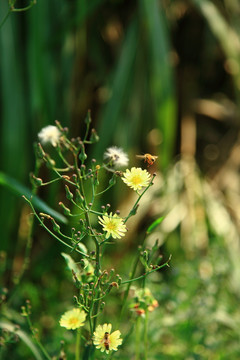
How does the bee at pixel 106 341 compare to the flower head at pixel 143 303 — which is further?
the flower head at pixel 143 303

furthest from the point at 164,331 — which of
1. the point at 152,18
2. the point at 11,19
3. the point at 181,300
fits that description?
the point at 11,19

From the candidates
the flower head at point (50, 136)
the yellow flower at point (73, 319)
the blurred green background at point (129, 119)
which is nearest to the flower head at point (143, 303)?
the yellow flower at point (73, 319)

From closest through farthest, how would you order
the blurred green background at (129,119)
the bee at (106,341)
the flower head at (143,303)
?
1. the bee at (106,341)
2. the flower head at (143,303)
3. the blurred green background at (129,119)

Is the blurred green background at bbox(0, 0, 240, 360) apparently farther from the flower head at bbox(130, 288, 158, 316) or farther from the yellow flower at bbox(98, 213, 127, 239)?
the yellow flower at bbox(98, 213, 127, 239)

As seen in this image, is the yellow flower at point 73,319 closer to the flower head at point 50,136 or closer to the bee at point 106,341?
the bee at point 106,341

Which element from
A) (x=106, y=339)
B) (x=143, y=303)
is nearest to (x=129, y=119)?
(x=143, y=303)

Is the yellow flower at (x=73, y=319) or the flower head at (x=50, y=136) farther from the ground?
the flower head at (x=50, y=136)

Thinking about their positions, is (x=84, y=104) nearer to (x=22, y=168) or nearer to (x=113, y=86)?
(x=113, y=86)

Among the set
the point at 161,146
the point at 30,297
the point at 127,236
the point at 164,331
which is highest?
the point at 161,146
